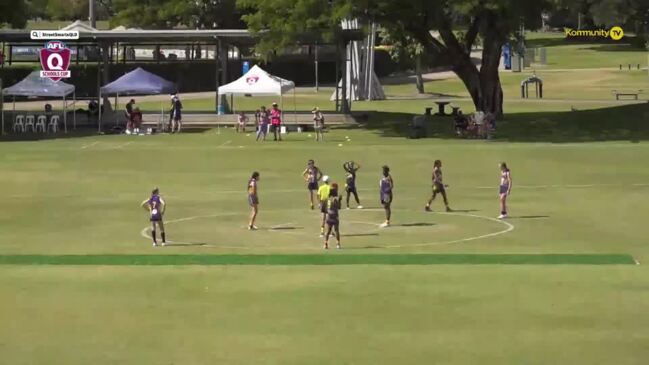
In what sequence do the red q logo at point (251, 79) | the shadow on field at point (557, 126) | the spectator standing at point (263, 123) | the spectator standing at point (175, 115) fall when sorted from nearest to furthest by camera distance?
1. the spectator standing at point (263, 123)
2. the shadow on field at point (557, 126)
3. the red q logo at point (251, 79)
4. the spectator standing at point (175, 115)

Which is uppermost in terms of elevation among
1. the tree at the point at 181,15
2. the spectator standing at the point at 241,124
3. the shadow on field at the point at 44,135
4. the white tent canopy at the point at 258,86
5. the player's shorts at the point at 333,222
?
the tree at the point at 181,15

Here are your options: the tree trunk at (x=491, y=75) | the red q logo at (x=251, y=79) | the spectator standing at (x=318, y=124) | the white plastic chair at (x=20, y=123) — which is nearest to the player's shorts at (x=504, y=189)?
the spectator standing at (x=318, y=124)

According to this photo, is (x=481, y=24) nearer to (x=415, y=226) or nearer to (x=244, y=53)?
(x=415, y=226)

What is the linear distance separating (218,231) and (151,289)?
31.0 feet

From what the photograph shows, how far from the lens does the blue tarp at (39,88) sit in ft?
198

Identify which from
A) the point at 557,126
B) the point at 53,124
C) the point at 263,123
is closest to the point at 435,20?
the point at 557,126

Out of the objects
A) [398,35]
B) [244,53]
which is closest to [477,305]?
[398,35]

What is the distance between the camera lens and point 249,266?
25.0 m

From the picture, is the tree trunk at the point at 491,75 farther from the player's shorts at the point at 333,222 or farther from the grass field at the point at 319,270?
the player's shorts at the point at 333,222

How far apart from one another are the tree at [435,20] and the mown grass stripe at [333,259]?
3286 centimetres

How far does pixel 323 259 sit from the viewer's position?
2620 cm

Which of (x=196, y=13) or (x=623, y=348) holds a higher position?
(x=196, y=13)

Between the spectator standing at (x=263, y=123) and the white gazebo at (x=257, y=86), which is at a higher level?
the white gazebo at (x=257, y=86)

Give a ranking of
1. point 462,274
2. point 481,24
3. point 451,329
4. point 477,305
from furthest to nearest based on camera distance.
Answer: point 481,24
point 462,274
point 477,305
point 451,329
